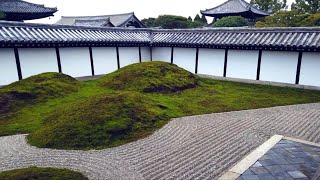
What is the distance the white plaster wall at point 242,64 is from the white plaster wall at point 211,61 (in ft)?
2.20

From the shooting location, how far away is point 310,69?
50.7 feet

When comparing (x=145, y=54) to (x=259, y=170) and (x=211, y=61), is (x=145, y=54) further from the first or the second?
(x=259, y=170)

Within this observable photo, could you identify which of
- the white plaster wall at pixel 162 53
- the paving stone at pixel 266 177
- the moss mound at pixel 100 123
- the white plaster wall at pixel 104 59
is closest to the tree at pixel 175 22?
the white plaster wall at pixel 162 53

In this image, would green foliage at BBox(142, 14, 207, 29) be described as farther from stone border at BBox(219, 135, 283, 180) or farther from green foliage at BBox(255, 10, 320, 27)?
stone border at BBox(219, 135, 283, 180)

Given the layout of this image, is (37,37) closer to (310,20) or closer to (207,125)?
(207,125)

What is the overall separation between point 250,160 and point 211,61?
546 inches

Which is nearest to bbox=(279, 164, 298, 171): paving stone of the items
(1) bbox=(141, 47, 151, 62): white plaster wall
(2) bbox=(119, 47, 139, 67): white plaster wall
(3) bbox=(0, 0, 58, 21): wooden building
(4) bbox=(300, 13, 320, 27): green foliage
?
(2) bbox=(119, 47, 139, 67): white plaster wall

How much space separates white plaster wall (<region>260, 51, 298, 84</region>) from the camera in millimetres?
16062

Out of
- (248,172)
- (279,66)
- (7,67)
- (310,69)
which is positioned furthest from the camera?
(279,66)

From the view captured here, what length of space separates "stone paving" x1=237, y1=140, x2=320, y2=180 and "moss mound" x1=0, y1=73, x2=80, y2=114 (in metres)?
10.8

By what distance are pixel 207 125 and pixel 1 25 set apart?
14629 mm

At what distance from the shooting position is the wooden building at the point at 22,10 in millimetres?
26297

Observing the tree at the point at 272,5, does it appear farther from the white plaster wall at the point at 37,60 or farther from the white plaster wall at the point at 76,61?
the white plaster wall at the point at 37,60

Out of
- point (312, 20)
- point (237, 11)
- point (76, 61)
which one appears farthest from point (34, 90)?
point (237, 11)
